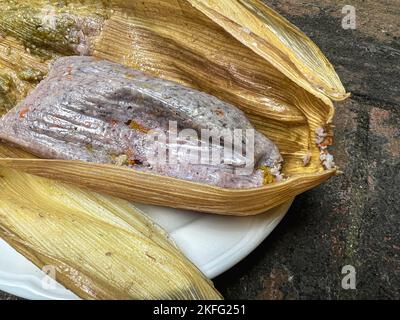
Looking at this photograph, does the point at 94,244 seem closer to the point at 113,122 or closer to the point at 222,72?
the point at 113,122

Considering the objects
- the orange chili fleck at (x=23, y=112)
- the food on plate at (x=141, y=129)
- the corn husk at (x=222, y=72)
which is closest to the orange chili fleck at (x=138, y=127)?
the food on plate at (x=141, y=129)

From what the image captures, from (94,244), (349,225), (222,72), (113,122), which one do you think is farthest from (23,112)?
(349,225)

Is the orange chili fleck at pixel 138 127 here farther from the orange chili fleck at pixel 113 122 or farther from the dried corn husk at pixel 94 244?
the dried corn husk at pixel 94 244

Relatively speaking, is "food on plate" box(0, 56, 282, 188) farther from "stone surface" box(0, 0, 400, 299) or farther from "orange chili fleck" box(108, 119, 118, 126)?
"stone surface" box(0, 0, 400, 299)

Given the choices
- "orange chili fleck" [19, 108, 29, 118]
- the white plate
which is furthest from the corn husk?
"orange chili fleck" [19, 108, 29, 118]

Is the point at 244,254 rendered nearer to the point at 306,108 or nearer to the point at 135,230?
the point at 135,230

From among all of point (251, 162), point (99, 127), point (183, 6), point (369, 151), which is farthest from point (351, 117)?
point (99, 127)
